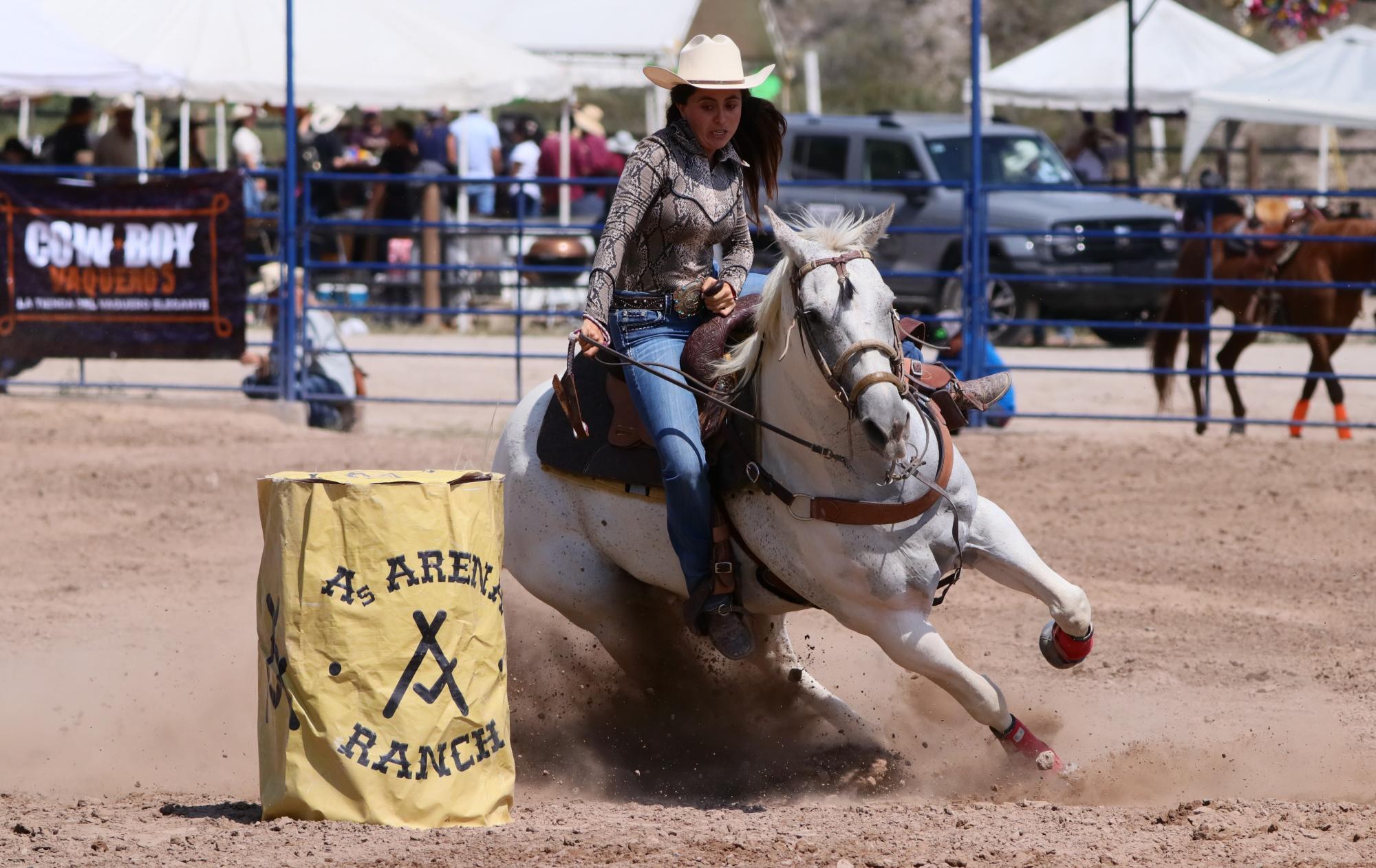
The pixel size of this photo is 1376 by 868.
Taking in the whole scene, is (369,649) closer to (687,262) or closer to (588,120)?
(687,262)

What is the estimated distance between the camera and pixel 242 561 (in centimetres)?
777

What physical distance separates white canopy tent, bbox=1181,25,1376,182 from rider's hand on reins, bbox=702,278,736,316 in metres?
14.1

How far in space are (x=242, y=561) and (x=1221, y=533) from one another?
4841mm

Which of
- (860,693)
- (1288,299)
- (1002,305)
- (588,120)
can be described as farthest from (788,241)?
(588,120)

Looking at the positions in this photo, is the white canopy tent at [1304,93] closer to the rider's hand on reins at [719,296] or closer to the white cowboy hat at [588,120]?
the white cowboy hat at [588,120]

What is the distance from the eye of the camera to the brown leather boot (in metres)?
4.66

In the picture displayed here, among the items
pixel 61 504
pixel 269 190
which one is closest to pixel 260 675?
pixel 61 504

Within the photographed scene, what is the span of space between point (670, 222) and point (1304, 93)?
1535cm

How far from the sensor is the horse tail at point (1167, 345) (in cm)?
1145

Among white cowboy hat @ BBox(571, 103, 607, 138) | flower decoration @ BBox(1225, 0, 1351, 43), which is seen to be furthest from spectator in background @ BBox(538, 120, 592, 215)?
flower decoration @ BBox(1225, 0, 1351, 43)

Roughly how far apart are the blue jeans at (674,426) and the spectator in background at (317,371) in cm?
686

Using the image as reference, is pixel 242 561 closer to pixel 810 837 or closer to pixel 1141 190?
pixel 810 837

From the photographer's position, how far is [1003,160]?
15.7m

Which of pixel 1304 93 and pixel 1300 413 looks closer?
pixel 1300 413
